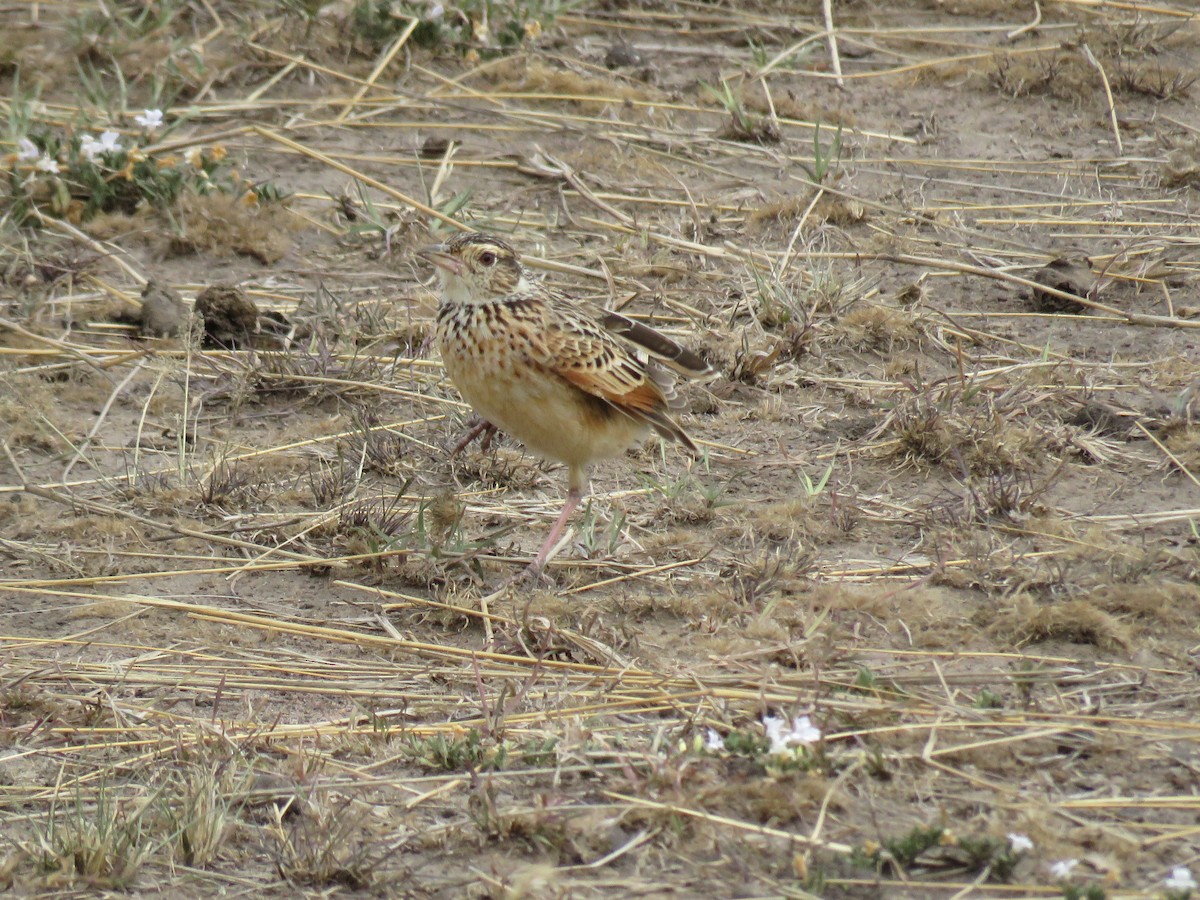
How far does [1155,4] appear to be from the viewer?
10.0 m

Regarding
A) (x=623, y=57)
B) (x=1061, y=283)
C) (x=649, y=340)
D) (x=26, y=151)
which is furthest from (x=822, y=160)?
(x=26, y=151)

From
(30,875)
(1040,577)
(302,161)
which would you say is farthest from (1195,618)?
(302,161)

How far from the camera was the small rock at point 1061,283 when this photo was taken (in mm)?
7336

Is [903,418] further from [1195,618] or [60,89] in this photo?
[60,89]

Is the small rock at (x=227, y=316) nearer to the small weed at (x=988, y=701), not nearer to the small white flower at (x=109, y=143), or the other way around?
the small white flower at (x=109, y=143)

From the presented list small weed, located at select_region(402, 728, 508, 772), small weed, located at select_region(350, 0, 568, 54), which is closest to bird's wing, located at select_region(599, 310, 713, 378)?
small weed, located at select_region(402, 728, 508, 772)

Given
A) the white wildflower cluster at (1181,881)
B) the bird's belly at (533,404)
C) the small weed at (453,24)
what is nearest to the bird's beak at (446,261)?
the bird's belly at (533,404)

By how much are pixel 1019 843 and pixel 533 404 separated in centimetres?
243

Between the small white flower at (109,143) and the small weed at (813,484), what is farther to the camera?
the small white flower at (109,143)

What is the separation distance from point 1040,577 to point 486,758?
6.72ft

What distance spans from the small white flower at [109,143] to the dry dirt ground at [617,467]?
50mm

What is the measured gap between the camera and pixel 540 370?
5516mm

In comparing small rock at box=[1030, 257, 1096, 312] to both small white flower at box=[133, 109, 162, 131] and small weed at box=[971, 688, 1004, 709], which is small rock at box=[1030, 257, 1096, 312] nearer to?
small weed at box=[971, 688, 1004, 709]

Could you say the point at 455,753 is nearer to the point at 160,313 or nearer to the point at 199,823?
the point at 199,823
